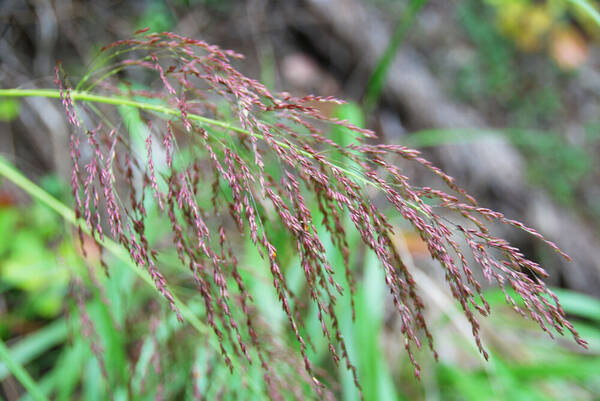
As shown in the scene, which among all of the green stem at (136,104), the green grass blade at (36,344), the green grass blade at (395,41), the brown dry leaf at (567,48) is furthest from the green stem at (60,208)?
the brown dry leaf at (567,48)

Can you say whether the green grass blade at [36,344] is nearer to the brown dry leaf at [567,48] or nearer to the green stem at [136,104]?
the green stem at [136,104]

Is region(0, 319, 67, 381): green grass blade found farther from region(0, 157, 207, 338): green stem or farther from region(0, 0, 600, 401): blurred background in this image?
region(0, 157, 207, 338): green stem

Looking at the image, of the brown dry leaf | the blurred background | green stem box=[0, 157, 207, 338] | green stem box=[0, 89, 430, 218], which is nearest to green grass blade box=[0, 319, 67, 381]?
the blurred background

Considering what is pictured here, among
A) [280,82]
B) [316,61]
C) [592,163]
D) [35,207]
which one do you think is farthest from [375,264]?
[592,163]

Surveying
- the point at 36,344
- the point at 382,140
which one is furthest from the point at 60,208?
the point at 382,140

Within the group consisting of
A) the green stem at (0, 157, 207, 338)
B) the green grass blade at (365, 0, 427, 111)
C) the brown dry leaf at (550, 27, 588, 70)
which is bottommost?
the green stem at (0, 157, 207, 338)

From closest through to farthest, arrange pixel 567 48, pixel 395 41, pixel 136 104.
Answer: pixel 136 104
pixel 395 41
pixel 567 48

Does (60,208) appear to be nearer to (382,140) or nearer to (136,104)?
(136,104)

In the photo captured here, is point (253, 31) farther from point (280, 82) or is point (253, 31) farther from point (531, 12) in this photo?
point (531, 12)
